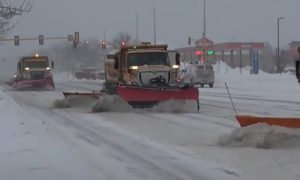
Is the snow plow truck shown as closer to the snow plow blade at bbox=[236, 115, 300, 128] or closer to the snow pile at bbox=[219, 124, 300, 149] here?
the snow plow blade at bbox=[236, 115, 300, 128]

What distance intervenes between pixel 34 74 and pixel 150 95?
25.6 metres

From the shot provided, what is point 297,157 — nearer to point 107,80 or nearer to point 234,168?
point 234,168

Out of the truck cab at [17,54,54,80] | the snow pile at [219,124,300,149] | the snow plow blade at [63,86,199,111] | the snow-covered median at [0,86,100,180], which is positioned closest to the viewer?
the snow-covered median at [0,86,100,180]

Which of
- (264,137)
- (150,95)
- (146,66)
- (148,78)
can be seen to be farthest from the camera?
(146,66)

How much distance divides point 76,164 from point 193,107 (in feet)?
41.2

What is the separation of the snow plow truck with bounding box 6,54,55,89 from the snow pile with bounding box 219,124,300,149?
114 ft

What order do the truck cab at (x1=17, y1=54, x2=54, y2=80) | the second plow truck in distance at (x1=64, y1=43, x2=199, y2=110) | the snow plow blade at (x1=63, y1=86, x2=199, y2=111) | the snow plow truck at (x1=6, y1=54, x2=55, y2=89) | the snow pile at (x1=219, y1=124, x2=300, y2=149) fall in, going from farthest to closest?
1. the truck cab at (x1=17, y1=54, x2=54, y2=80)
2. the snow plow truck at (x1=6, y1=54, x2=55, y2=89)
3. the second plow truck in distance at (x1=64, y1=43, x2=199, y2=110)
4. the snow plow blade at (x1=63, y1=86, x2=199, y2=111)
5. the snow pile at (x1=219, y1=124, x2=300, y2=149)

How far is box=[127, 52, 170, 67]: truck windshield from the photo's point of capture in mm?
25266

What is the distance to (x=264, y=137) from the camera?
480 inches

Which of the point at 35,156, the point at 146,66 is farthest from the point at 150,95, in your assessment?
the point at 35,156

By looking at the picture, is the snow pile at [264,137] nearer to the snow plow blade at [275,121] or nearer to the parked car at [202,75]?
the snow plow blade at [275,121]

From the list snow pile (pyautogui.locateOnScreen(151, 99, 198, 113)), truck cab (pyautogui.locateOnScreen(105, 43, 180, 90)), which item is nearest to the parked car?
truck cab (pyautogui.locateOnScreen(105, 43, 180, 90))

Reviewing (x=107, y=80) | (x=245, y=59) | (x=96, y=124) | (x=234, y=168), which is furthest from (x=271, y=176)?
(x=245, y=59)

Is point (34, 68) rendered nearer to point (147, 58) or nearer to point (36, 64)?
point (36, 64)
